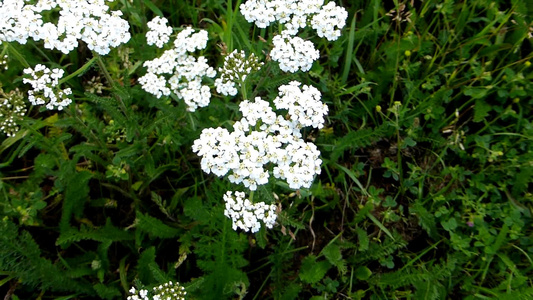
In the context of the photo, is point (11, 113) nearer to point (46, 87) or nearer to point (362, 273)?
point (46, 87)

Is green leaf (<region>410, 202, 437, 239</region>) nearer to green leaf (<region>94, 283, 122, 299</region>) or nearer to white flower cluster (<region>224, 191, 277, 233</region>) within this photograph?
white flower cluster (<region>224, 191, 277, 233</region>)

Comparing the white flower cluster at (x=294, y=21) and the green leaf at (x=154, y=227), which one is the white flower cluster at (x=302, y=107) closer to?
the white flower cluster at (x=294, y=21)

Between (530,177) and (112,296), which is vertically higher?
(530,177)

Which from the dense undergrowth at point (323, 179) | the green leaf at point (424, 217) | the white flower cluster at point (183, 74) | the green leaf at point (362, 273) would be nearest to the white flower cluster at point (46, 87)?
the dense undergrowth at point (323, 179)

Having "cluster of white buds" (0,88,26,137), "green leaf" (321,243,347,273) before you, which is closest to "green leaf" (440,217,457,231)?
"green leaf" (321,243,347,273)

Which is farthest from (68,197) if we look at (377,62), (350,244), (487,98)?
(487,98)

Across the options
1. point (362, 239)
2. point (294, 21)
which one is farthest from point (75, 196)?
A: point (362, 239)

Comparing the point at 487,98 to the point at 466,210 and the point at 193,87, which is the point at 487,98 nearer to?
the point at 466,210

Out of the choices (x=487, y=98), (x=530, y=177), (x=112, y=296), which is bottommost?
(x=112, y=296)
